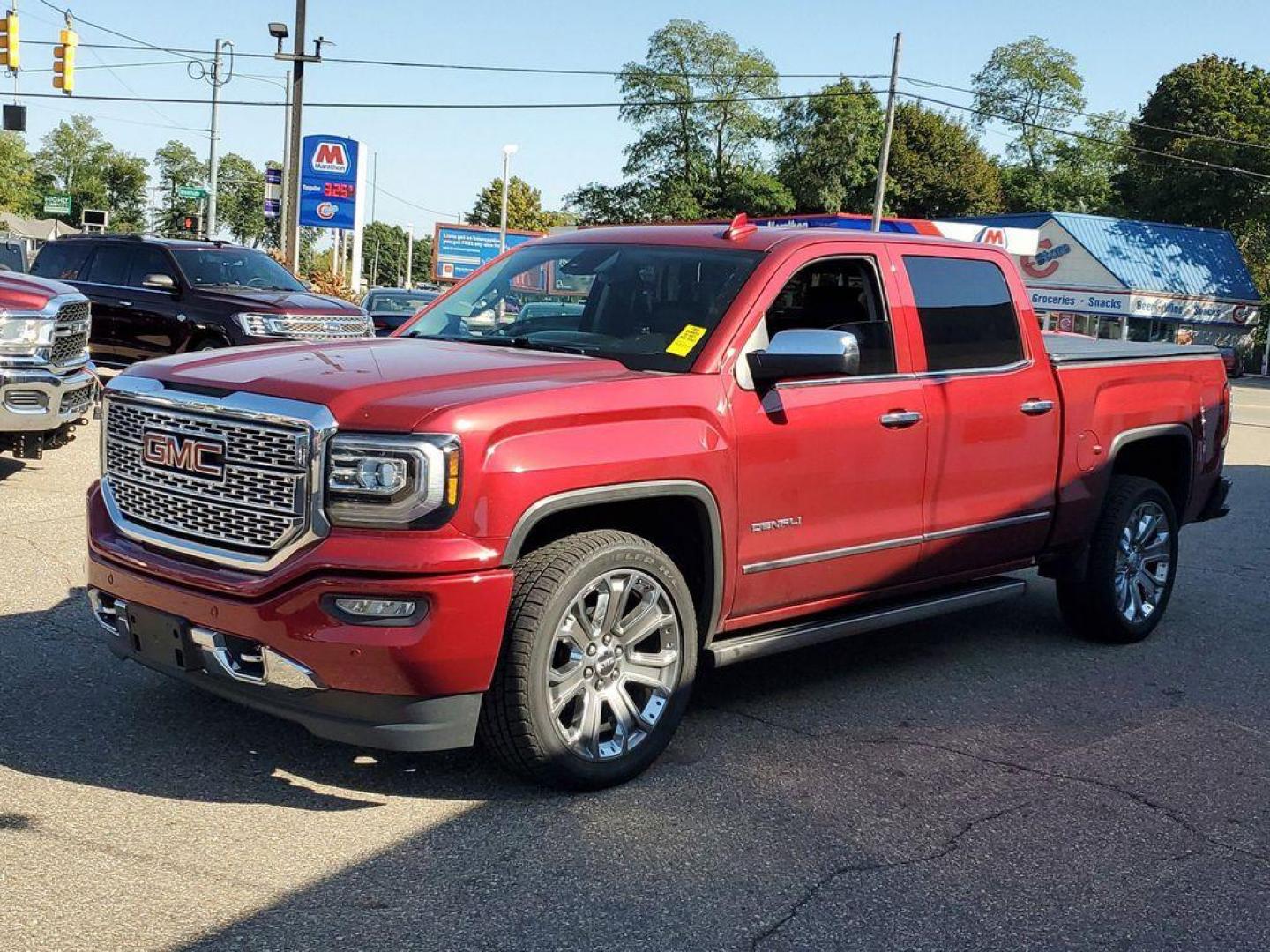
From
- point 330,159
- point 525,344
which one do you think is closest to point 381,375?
point 525,344

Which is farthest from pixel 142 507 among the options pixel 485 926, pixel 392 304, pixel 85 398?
pixel 392 304

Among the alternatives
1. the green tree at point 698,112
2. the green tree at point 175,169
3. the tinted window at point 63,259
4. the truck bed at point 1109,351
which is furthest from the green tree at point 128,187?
the truck bed at point 1109,351

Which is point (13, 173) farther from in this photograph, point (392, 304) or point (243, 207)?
point (392, 304)

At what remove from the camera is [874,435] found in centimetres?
521

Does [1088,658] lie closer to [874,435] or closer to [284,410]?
[874,435]

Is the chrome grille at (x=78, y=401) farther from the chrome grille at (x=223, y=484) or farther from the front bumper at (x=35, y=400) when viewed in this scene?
the chrome grille at (x=223, y=484)

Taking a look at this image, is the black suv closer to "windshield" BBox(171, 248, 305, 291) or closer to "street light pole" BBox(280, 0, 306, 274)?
"windshield" BBox(171, 248, 305, 291)

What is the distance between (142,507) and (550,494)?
1407mm

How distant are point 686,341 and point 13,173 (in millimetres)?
91008

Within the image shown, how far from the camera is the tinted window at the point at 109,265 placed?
49.3 feet

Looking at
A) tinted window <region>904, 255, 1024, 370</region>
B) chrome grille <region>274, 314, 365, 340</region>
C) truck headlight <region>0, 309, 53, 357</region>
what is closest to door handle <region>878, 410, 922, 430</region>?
Result: tinted window <region>904, 255, 1024, 370</region>

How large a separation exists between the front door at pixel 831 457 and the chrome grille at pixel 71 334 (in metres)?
5.83

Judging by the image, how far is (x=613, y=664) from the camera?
439 cm

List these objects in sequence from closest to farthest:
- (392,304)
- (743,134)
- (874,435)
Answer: (874,435) → (392,304) → (743,134)
